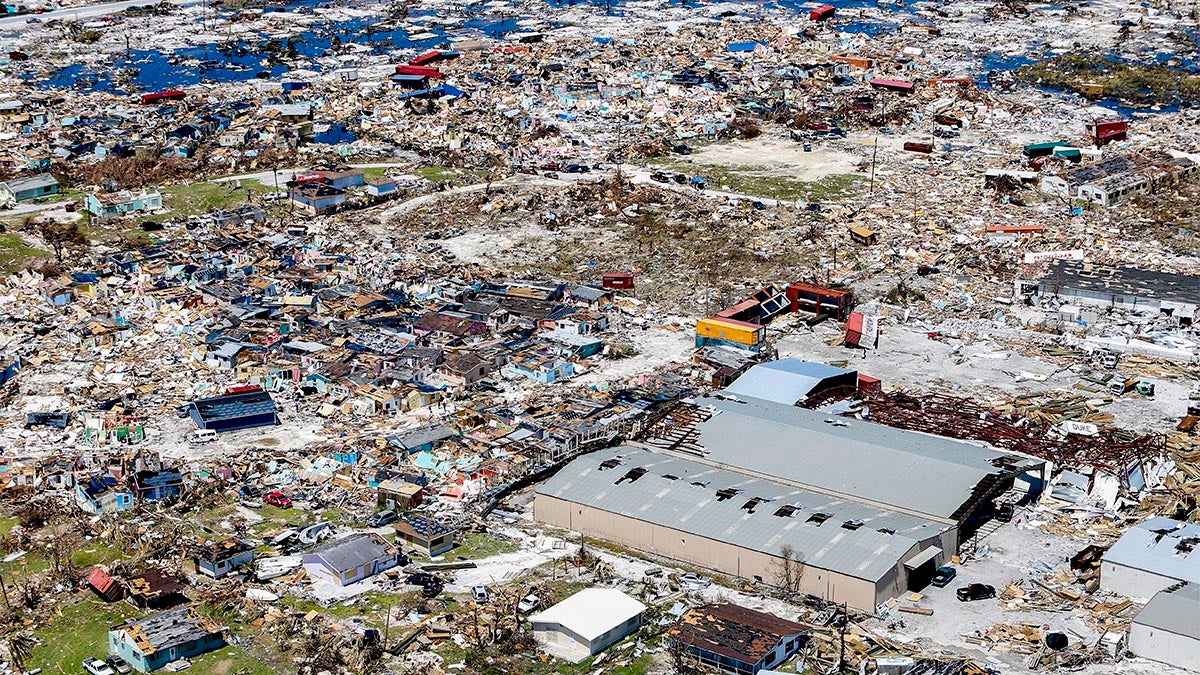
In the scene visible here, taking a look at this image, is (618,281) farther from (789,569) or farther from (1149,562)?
(1149,562)

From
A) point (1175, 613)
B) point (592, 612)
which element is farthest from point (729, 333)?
point (1175, 613)

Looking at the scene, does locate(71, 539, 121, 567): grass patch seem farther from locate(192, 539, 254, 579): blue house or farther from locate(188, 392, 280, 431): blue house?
locate(188, 392, 280, 431): blue house

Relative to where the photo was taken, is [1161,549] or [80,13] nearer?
[1161,549]

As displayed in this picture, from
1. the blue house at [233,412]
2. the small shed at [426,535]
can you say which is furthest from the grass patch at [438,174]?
the small shed at [426,535]

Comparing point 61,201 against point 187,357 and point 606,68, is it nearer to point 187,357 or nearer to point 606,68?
point 187,357

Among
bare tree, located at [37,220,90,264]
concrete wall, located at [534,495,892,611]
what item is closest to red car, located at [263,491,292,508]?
concrete wall, located at [534,495,892,611]

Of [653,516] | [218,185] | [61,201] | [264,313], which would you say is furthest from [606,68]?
[653,516]

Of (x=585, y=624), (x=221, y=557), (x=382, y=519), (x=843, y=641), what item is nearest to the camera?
(x=843, y=641)
